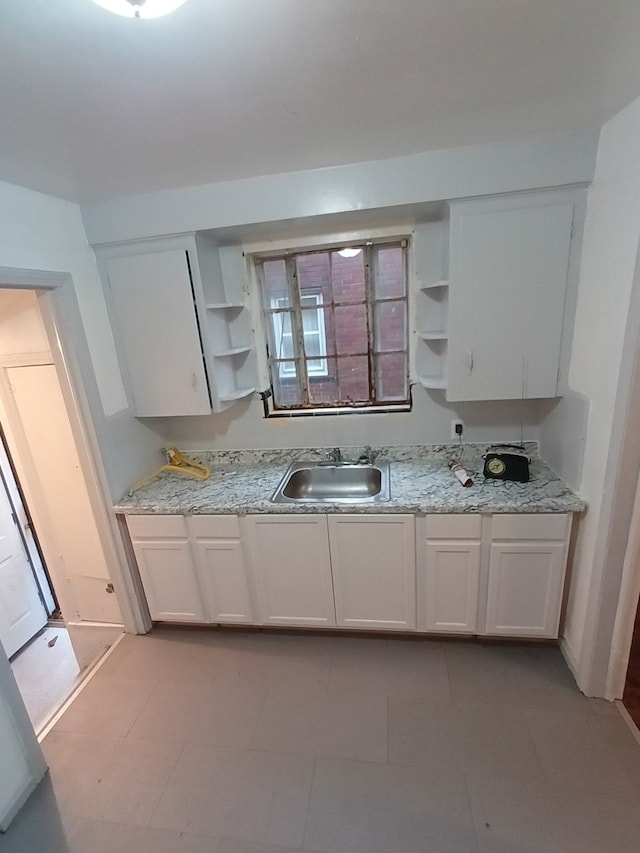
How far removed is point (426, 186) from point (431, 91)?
0.54 meters

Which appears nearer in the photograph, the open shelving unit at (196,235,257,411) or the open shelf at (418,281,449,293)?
the open shelf at (418,281,449,293)

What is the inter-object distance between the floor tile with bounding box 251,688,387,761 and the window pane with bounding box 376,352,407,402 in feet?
5.20

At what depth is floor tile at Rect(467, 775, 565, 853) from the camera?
130 centimetres

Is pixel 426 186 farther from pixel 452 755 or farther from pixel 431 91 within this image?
pixel 452 755

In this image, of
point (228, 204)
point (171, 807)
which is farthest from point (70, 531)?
point (228, 204)

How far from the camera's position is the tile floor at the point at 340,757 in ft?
4.47

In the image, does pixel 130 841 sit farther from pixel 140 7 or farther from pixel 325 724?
pixel 140 7

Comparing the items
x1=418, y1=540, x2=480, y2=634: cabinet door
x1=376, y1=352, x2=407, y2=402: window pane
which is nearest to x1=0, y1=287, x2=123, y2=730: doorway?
x1=376, y1=352, x2=407, y2=402: window pane

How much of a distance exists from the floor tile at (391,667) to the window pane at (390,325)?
5.53 ft

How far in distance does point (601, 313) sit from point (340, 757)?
2111 mm

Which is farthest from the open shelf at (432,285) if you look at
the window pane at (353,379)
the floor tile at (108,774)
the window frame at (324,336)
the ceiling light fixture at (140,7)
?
the floor tile at (108,774)

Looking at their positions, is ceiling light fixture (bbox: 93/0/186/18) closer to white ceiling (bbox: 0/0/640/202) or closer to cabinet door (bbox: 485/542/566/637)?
white ceiling (bbox: 0/0/640/202)

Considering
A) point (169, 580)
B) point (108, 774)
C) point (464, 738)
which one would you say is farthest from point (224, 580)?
point (464, 738)

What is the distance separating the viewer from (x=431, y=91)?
1184 mm
